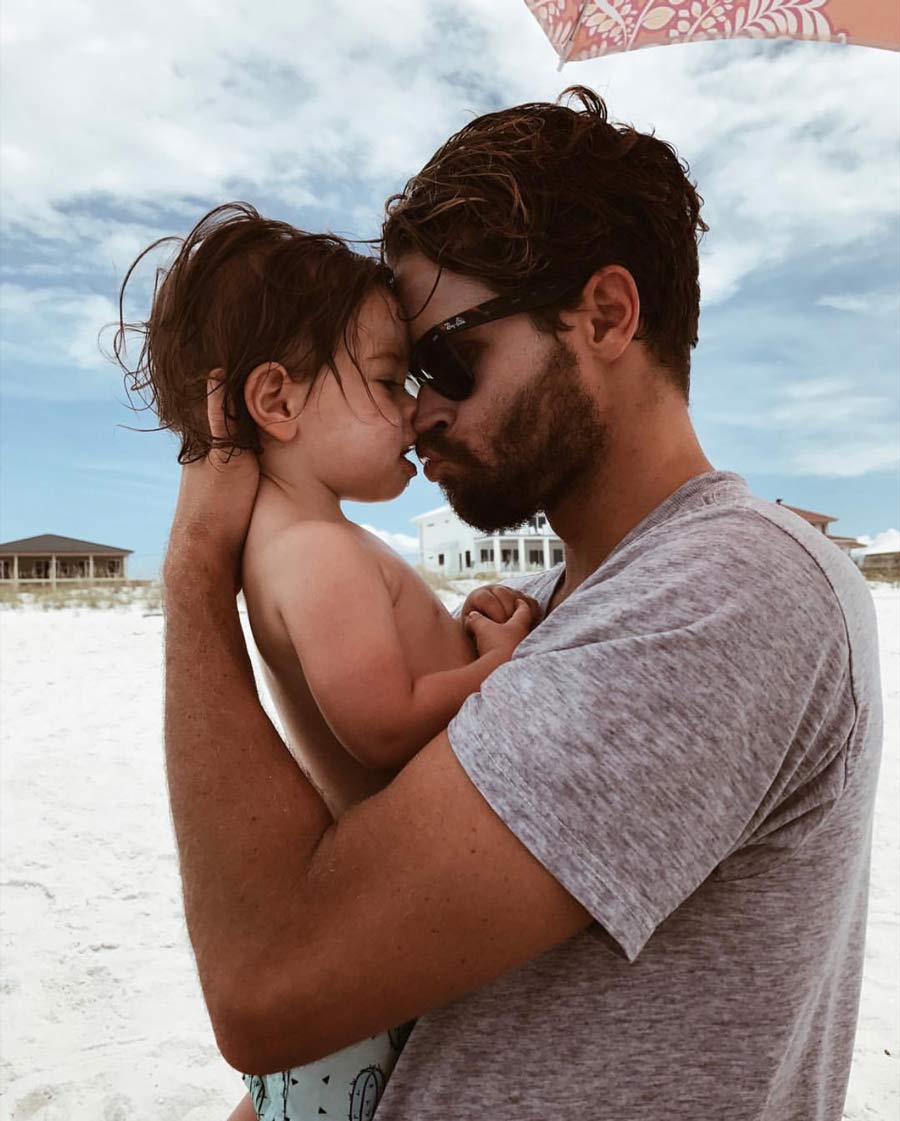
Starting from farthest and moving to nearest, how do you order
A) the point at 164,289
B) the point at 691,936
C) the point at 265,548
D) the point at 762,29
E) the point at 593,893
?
the point at 762,29 → the point at 164,289 → the point at 265,548 → the point at 691,936 → the point at 593,893

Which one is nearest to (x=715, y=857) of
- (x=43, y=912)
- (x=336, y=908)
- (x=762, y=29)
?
(x=336, y=908)

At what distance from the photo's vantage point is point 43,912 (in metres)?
6.85

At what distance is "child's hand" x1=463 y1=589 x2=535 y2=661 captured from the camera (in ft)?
7.06

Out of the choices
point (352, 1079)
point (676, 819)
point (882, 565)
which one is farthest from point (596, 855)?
point (882, 565)

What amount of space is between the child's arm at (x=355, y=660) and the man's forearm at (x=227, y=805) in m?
0.14

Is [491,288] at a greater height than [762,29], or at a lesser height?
lesser

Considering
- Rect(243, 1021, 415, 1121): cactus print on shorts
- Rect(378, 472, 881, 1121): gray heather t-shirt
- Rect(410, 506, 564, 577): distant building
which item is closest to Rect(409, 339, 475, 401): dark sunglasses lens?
Rect(378, 472, 881, 1121): gray heather t-shirt

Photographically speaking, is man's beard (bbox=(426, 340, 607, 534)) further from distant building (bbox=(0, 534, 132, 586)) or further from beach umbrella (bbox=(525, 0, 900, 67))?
distant building (bbox=(0, 534, 132, 586))

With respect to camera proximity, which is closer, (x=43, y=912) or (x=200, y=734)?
(x=200, y=734)

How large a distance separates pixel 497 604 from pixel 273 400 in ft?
2.28

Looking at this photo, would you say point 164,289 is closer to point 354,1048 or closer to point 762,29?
point 354,1048

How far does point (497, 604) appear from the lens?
93.5 inches

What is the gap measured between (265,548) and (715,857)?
106cm

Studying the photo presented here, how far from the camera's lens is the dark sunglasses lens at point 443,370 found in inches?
86.7
